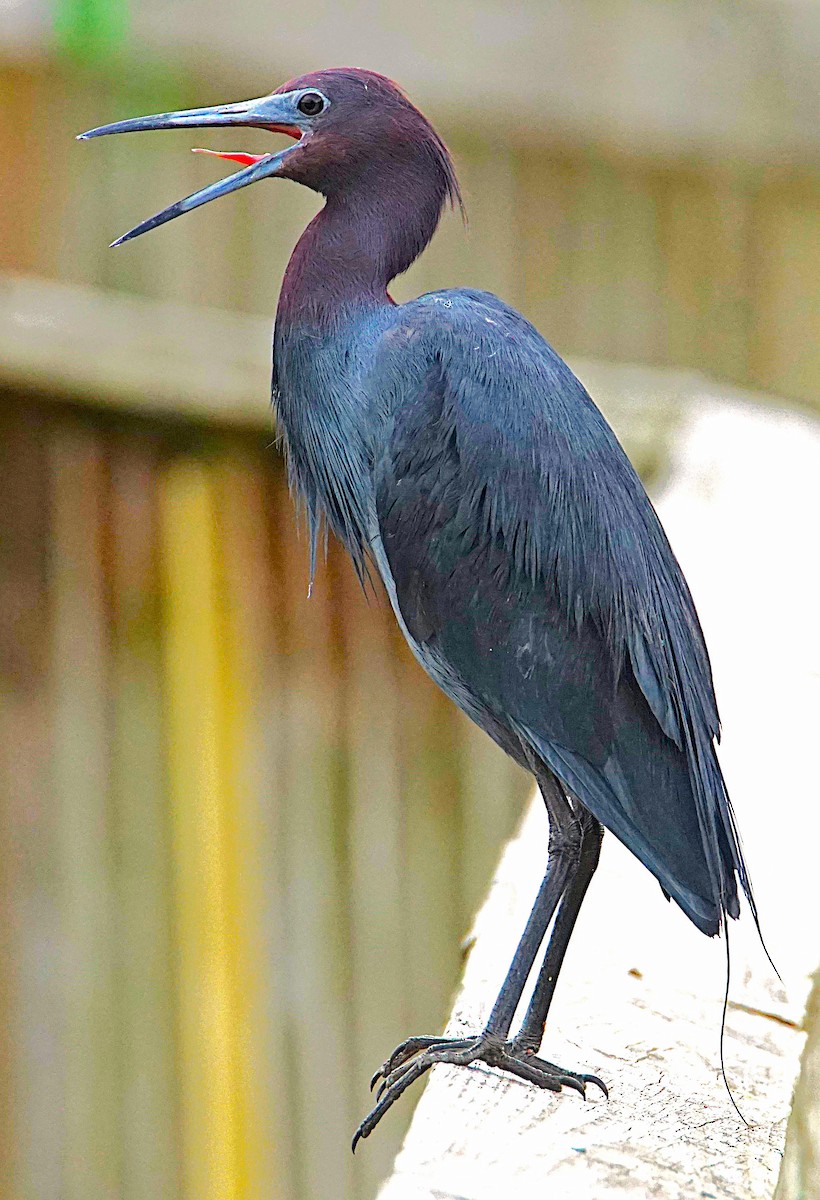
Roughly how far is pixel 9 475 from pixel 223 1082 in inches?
56.1

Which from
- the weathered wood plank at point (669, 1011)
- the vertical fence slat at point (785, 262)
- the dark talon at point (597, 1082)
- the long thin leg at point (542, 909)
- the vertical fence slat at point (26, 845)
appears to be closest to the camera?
the weathered wood plank at point (669, 1011)

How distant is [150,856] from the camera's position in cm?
348

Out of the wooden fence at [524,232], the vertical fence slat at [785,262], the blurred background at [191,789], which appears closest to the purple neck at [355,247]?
the blurred background at [191,789]

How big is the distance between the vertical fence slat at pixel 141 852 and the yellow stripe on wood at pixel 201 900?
0.11ft

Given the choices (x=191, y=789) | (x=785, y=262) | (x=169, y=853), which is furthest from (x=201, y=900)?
(x=785, y=262)

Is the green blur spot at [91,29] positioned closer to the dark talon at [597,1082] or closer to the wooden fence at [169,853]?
the wooden fence at [169,853]

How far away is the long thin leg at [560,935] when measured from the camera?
1.96 m

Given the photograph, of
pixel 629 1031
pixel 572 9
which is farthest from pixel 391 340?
pixel 572 9

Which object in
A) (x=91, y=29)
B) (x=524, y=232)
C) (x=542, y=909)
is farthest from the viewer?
(x=524, y=232)

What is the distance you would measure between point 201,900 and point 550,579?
180 centimetres

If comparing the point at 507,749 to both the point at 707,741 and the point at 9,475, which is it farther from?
the point at 9,475

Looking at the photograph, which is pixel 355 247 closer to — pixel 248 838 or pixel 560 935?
pixel 560 935

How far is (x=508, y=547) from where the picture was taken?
191cm

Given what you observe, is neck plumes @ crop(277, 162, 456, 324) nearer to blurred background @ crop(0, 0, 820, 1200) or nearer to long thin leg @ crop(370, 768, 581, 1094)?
long thin leg @ crop(370, 768, 581, 1094)
